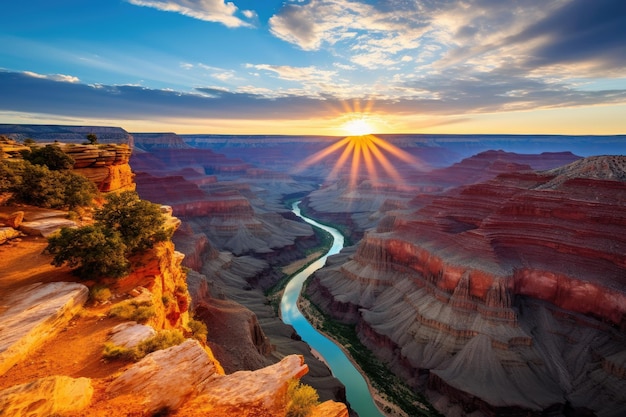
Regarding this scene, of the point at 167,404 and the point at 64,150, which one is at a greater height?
the point at 64,150

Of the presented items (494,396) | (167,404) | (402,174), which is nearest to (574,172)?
(494,396)

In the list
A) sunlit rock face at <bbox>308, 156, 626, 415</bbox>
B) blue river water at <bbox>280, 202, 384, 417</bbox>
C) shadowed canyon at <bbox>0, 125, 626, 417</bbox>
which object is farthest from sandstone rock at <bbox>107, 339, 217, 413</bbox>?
sunlit rock face at <bbox>308, 156, 626, 415</bbox>

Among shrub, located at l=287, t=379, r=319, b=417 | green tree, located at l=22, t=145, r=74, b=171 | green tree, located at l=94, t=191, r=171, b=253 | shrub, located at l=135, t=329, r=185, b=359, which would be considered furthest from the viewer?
green tree, located at l=22, t=145, r=74, b=171

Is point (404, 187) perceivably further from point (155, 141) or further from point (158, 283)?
point (155, 141)

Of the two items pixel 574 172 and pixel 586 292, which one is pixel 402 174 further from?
pixel 586 292

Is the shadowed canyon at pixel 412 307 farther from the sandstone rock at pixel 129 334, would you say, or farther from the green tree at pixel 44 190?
the green tree at pixel 44 190

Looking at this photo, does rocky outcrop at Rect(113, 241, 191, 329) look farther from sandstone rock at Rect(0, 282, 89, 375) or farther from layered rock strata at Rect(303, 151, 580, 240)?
layered rock strata at Rect(303, 151, 580, 240)
